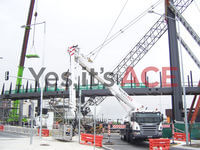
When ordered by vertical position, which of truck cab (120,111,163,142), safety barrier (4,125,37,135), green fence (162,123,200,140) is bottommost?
safety barrier (4,125,37,135)

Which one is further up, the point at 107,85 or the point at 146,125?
the point at 107,85

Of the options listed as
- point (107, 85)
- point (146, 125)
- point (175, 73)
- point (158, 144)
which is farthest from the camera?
point (175, 73)

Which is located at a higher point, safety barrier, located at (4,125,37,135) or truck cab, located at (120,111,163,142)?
truck cab, located at (120,111,163,142)

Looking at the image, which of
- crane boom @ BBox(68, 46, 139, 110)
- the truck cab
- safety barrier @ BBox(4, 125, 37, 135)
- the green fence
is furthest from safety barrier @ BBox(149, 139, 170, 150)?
safety barrier @ BBox(4, 125, 37, 135)

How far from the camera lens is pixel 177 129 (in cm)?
2389

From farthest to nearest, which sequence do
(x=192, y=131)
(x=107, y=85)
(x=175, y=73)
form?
(x=175, y=73) < (x=192, y=131) < (x=107, y=85)

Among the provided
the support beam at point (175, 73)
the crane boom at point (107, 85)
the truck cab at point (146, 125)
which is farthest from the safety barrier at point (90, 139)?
the support beam at point (175, 73)

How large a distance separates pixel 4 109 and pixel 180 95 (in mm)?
40352

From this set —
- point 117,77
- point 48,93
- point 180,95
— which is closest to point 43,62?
point 48,93

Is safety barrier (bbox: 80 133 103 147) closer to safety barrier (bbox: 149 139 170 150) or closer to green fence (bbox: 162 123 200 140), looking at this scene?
safety barrier (bbox: 149 139 170 150)

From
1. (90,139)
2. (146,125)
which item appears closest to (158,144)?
(146,125)

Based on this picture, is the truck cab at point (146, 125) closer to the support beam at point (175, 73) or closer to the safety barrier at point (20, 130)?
the safety barrier at point (20, 130)

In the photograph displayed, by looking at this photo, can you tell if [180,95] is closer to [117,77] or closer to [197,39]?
[197,39]

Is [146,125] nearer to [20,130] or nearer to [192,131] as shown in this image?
[192,131]
